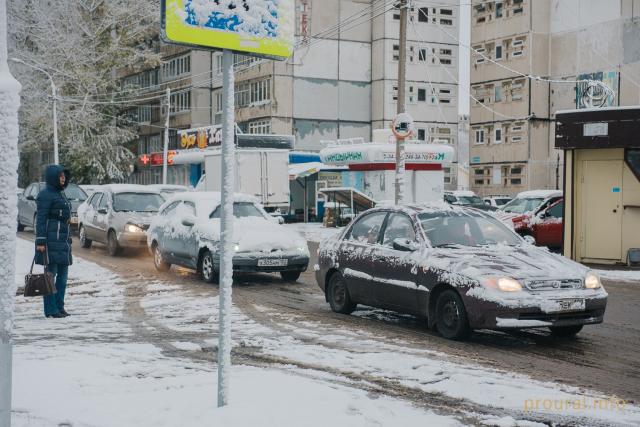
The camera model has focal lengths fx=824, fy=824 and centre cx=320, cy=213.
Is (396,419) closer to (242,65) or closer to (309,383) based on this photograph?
(309,383)

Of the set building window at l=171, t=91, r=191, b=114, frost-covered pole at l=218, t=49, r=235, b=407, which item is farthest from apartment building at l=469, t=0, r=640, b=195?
frost-covered pole at l=218, t=49, r=235, b=407

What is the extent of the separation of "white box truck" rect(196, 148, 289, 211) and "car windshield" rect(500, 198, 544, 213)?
11.7 metres

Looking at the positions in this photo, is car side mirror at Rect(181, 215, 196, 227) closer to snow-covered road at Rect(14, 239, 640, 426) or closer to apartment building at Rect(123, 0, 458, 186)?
snow-covered road at Rect(14, 239, 640, 426)

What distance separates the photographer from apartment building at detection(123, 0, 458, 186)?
5525 cm

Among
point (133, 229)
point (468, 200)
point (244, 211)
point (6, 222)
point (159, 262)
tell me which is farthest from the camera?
point (468, 200)

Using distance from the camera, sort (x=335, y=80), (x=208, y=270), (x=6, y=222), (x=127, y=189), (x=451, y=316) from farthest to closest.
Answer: (x=335, y=80) < (x=127, y=189) < (x=208, y=270) < (x=451, y=316) < (x=6, y=222)

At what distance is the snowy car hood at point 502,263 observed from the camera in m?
9.02

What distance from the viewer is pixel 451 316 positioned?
369 inches

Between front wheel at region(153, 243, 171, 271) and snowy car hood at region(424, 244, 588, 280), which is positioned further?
front wheel at region(153, 243, 171, 271)

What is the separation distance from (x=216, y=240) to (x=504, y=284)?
23.5ft

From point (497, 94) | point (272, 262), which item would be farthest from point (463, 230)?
point (497, 94)

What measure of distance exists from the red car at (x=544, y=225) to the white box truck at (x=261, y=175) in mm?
12620

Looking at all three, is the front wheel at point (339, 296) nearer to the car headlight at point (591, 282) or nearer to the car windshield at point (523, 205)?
the car headlight at point (591, 282)

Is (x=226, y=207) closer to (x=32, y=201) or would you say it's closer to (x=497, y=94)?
(x=32, y=201)
